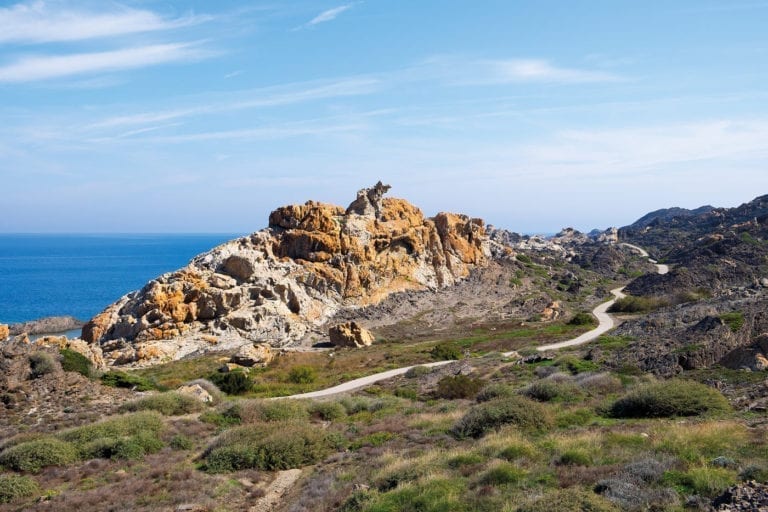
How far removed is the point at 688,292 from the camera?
72.8 m

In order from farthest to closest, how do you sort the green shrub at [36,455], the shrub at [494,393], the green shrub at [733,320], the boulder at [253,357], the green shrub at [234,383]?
1. the boulder at [253,357]
2. the green shrub at [234,383]
3. the green shrub at [733,320]
4. the shrub at [494,393]
5. the green shrub at [36,455]

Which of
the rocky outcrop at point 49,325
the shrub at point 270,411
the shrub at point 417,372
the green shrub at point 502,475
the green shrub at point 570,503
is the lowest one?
the rocky outcrop at point 49,325

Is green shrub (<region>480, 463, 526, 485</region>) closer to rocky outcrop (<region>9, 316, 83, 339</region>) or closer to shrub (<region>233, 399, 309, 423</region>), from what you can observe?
shrub (<region>233, 399, 309, 423</region>)

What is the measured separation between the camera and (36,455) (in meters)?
17.7

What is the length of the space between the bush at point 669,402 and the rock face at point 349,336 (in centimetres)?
3878

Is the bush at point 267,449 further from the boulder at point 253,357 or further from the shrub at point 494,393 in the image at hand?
the boulder at point 253,357

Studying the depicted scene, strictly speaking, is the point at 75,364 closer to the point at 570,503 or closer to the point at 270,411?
the point at 270,411

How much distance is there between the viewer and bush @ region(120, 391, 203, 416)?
2473 centimetres

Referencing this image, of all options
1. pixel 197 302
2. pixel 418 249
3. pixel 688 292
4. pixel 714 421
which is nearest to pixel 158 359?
pixel 197 302

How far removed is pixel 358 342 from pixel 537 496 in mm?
45863

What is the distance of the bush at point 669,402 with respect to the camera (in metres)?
17.8

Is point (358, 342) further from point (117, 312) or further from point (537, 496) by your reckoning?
point (537, 496)

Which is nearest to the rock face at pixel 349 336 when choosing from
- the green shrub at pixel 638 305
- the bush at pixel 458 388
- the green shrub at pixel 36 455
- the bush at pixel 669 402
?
the bush at pixel 458 388

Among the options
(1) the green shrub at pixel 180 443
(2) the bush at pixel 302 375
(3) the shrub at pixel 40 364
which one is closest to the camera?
(1) the green shrub at pixel 180 443
